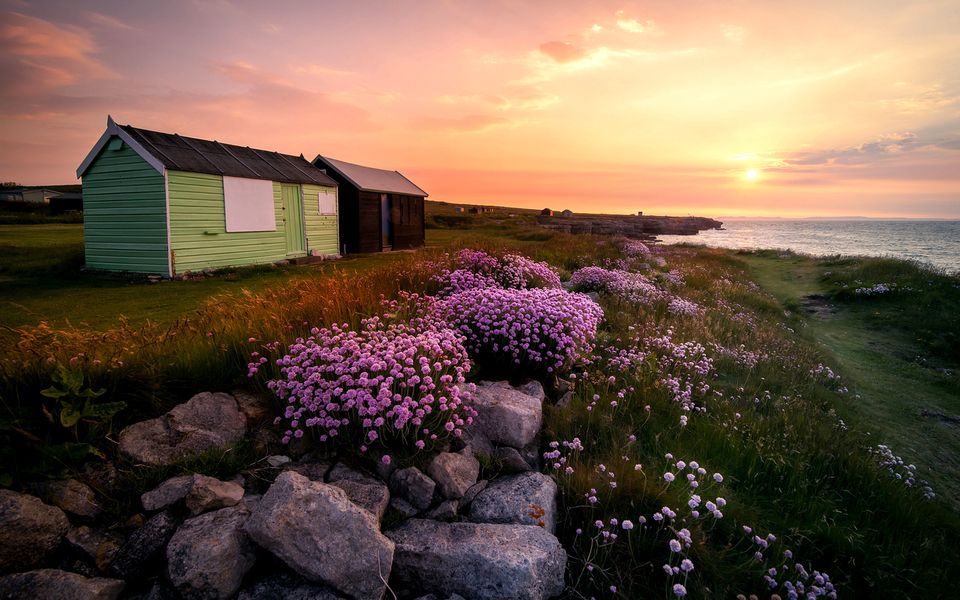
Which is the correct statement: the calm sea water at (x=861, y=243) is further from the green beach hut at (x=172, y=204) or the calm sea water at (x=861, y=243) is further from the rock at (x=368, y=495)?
the green beach hut at (x=172, y=204)

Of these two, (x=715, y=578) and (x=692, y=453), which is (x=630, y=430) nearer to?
(x=692, y=453)

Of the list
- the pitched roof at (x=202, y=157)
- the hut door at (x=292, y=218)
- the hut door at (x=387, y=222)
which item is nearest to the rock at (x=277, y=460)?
the pitched roof at (x=202, y=157)

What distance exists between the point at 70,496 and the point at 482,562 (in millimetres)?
2697

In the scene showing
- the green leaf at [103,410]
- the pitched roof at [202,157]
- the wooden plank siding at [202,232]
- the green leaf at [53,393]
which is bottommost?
the green leaf at [103,410]

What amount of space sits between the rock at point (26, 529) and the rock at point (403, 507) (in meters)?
1.99

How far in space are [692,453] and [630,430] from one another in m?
0.62

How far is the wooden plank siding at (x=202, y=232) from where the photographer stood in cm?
1575

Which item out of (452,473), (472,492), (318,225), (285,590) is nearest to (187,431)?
(285,590)

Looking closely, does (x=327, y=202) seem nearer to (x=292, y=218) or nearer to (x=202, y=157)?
(x=292, y=218)

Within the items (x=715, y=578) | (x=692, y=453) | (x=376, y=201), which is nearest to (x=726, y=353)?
(x=692, y=453)

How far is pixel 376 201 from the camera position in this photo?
26562 mm

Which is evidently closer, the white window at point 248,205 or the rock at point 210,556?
the rock at point 210,556

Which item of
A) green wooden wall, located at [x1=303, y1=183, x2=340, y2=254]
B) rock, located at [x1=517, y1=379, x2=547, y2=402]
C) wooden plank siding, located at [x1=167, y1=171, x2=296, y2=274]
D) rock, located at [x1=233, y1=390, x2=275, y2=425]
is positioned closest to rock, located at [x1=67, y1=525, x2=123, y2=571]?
rock, located at [x1=233, y1=390, x2=275, y2=425]

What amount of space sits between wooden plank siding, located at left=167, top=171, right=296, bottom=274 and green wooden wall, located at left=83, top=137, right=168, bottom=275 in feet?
1.39
